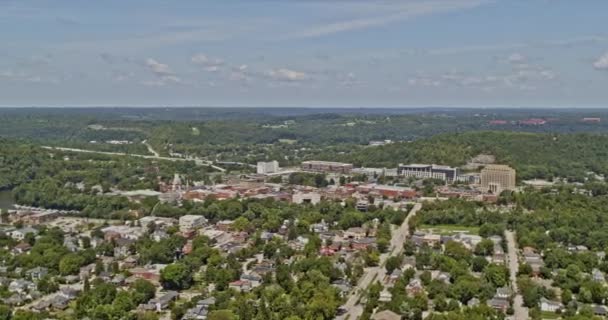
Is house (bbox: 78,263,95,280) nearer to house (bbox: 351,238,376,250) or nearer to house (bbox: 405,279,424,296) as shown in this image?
house (bbox: 351,238,376,250)

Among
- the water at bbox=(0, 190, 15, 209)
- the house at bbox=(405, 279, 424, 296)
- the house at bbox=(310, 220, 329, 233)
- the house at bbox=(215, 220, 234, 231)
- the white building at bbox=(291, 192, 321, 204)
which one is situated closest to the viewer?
the house at bbox=(405, 279, 424, 296)

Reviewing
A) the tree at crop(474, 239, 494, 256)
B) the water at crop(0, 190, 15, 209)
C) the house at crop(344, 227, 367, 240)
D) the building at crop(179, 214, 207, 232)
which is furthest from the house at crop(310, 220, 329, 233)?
the water at crop(0, 190, 15, 209)

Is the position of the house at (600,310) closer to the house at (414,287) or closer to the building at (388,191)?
the house at (414,287)

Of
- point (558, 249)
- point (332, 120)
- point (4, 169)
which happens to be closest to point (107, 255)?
point (558, 249)

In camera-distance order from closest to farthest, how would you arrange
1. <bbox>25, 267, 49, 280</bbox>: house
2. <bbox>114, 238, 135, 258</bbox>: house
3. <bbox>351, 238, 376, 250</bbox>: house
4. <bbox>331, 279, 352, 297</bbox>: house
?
<bbox>331, 279, 352, 297</bbox>: house, <bbox>25, 267, 49, 280</bbox>: house, <bbox>114, 238, 135, 258</bbox>: house, <bbox>351, 238, 376, 250</bbox>: house

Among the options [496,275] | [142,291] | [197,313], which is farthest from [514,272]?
[142,291]

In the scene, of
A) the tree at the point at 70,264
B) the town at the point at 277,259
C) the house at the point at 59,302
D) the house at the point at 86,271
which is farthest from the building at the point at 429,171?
the house at the point at 59,302
